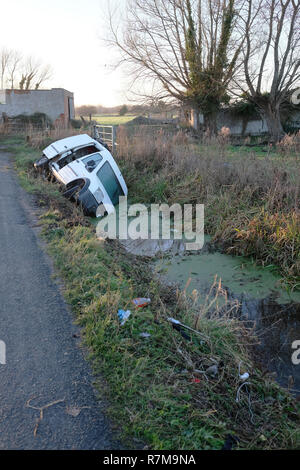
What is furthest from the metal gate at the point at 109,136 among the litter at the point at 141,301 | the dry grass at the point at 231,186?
the litter at the point at 141,301

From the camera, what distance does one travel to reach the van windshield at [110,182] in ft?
33.3

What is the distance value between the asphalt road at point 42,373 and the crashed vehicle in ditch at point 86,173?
13.4 ft

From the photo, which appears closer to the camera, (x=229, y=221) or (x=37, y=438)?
(x=37, y=438)

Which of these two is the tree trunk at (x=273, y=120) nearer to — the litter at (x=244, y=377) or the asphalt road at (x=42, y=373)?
the asphalt road at (x=42, y=373)

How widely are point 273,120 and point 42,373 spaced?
25510mm

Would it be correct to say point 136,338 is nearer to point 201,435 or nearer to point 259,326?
point 201,435

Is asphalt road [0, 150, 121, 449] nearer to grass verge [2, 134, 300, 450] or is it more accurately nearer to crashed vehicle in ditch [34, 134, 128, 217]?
grass verge [2, 134, 300, 450]

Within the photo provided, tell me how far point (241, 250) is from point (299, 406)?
14.2ft

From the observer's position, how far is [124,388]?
10.2ft

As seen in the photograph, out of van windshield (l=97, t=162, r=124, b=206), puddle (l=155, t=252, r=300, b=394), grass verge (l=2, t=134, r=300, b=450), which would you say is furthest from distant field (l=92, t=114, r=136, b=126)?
grass verge (l=2, t=134, r=300, b=450)

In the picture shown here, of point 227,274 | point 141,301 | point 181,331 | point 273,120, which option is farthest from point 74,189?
point 273,120

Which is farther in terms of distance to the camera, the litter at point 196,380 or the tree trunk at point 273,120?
the tree trunk at point 273,120

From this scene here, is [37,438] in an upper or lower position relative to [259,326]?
upper

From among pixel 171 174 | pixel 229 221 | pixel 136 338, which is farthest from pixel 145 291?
pixel 171 174
